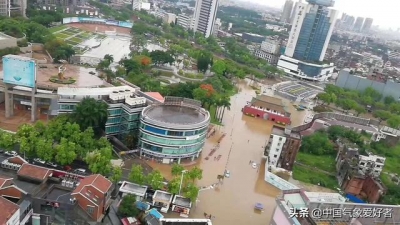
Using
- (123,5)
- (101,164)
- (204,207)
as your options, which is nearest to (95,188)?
(101,164)

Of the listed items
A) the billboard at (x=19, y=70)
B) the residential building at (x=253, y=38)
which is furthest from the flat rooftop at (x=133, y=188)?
the residential building at (x=253, y=38)

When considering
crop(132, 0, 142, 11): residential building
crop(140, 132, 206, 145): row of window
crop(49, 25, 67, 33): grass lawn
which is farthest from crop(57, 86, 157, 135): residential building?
crop(132, 0, 142, 11): residential building

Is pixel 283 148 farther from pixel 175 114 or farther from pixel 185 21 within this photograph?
pixel 185 21

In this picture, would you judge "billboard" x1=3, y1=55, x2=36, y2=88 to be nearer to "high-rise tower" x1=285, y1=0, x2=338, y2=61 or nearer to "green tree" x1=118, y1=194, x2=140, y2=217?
"green tree" x1=118, y1=194, x2=140, y2=217

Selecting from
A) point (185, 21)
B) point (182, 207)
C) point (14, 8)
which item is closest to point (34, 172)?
point (182, 207)

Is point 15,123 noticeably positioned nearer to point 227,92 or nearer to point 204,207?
point 204,207

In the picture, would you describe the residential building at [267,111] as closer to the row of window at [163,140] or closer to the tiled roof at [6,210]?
the row of window at [163,140]
